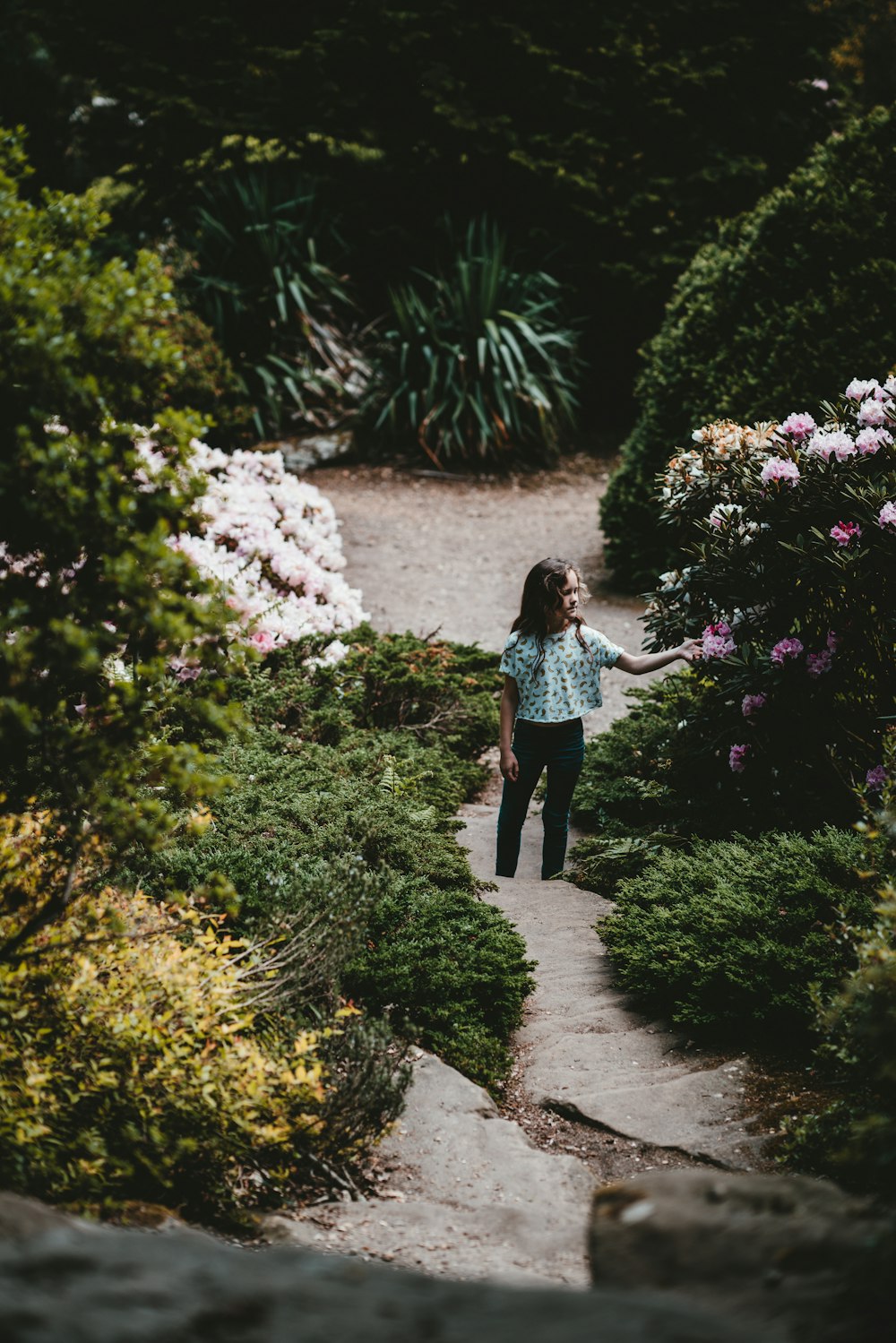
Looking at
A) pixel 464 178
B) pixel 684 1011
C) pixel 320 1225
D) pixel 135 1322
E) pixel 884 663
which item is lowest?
pixel 320 1225

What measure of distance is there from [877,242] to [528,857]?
20.3ft

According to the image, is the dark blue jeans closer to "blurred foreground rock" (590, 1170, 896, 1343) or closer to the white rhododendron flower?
the white rhododendron flower

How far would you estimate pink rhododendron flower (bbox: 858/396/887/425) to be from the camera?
4.80m

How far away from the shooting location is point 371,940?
3959mm

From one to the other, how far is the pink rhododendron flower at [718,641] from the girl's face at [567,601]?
2.02 ft

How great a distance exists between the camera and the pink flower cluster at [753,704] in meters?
4.94

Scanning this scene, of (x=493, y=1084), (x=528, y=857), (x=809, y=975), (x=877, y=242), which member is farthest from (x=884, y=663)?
(x=877, y=242)

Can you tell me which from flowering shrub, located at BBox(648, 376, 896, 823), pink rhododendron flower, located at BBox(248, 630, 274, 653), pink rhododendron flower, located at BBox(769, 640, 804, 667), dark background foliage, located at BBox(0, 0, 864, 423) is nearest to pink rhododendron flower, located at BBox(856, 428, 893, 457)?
flowering shrub, located at BBox(648, 376, 896, 823)

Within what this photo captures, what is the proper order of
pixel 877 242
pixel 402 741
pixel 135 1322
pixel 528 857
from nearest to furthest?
pixel 135 1322 < pixel 528 857 < pixel 402 741 < pixel 877 242

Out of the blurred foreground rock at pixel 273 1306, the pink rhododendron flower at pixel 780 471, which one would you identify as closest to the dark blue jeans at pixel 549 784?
the pink rhododendron flower at pixel 780 471

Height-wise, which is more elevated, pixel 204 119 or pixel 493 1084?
pixel 204 119

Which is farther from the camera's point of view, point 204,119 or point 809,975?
point 204,119

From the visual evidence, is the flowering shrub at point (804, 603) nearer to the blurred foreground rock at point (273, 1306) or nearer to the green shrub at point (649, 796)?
the green shrub at point (649, 796)

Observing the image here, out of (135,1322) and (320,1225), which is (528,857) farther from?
(135,1322)
